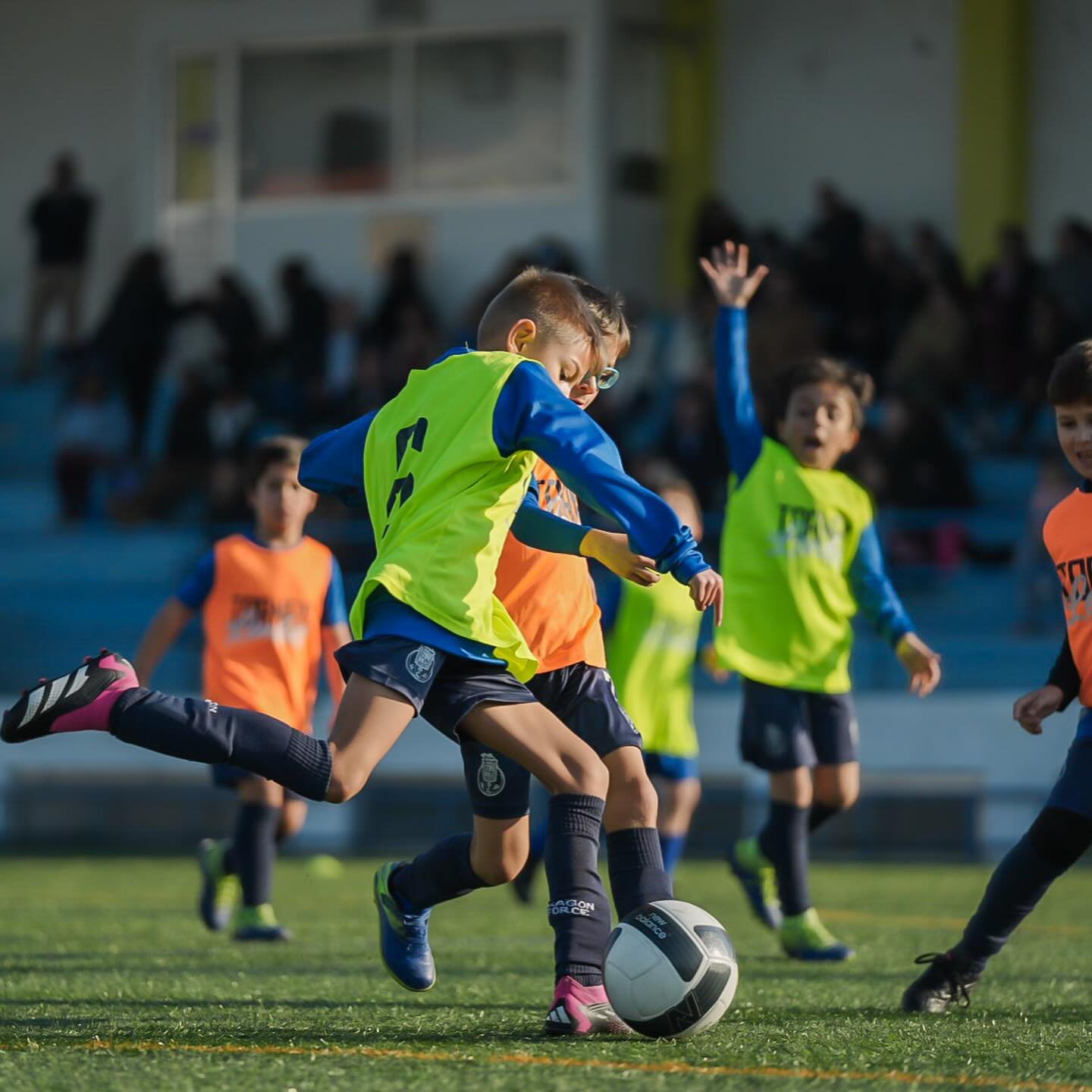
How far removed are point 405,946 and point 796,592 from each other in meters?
2.14

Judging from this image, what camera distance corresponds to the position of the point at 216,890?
23.4ft

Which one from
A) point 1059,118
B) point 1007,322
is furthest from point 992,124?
point 1007,322

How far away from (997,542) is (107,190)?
463 inches

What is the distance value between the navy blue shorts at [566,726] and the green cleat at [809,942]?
181 centimetres

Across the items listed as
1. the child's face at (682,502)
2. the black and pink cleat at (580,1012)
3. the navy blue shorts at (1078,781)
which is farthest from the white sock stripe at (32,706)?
Result: the child's face at (682,502)

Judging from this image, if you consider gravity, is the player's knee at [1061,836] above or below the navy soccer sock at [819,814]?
above

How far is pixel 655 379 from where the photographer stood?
16.3 meters

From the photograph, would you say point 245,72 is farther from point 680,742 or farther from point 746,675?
point 746,675

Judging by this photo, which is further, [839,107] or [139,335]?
[839,107]

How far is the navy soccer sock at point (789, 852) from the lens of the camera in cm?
621

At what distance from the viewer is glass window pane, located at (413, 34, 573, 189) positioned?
19109 millimetres

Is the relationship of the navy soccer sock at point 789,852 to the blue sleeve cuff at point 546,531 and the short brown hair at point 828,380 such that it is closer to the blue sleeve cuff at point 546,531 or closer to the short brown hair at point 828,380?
the short brown hair at point 828,380

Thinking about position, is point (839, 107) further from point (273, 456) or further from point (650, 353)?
point (273, 456)

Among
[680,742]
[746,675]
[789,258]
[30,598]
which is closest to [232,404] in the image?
[30,598]
